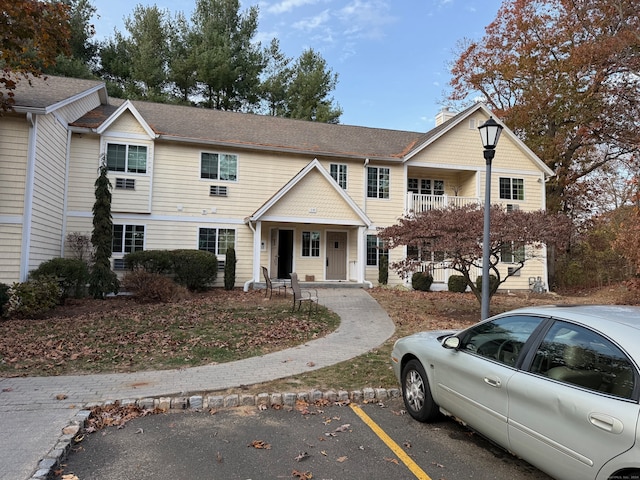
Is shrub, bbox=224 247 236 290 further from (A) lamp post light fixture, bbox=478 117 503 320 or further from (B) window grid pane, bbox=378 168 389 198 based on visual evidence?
(A) lamp post light fixture, bbox=478 117 503 320

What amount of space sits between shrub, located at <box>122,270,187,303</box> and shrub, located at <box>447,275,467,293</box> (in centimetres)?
1180

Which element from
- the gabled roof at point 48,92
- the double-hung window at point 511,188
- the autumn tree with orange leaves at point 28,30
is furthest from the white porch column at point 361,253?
the autumn tree with orange leaves at point 28,30

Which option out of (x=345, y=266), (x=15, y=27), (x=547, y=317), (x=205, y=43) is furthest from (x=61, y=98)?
(x=205, y=43)

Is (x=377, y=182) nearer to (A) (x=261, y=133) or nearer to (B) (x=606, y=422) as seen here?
(A) (x=261, y=133)

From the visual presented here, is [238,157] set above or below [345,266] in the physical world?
above

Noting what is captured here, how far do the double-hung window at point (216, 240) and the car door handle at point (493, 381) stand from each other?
14.8 meters

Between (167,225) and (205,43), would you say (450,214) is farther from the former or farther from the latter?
(205,43)

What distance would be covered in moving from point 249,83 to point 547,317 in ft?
101

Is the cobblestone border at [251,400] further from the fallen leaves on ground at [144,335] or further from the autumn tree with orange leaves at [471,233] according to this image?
the autumn tree with orange leaves at [471,233]

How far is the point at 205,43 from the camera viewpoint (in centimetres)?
2920

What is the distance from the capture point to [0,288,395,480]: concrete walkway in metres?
3.74

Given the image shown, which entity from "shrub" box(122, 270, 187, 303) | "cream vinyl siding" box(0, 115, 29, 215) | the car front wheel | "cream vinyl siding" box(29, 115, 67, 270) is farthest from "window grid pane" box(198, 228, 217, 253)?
the car front wheel

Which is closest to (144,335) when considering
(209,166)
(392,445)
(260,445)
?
(260,445)

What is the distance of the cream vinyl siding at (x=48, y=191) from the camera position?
1259 cm
